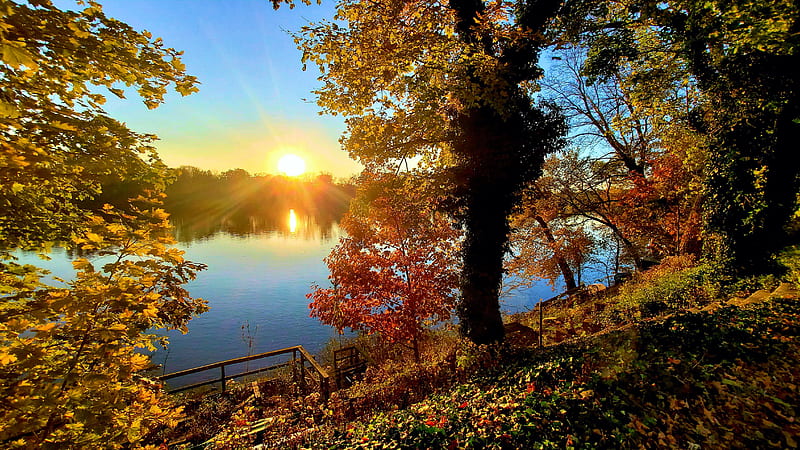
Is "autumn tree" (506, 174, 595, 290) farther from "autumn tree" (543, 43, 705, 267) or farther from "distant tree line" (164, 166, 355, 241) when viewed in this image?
"distant tree line" (164, 166, 355, 241)

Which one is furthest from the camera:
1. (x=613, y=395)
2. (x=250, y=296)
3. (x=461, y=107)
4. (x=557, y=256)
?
(x=250, y=296)

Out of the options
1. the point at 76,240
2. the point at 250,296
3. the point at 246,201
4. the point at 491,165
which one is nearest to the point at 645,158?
the point at 491,165

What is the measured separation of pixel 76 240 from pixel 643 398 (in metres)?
6.13

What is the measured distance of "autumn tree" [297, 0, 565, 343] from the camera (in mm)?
6570

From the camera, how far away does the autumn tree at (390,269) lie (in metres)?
8.98

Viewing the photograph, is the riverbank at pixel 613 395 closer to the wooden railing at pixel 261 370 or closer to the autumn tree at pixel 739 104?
the wooden railing at pixel 261 370

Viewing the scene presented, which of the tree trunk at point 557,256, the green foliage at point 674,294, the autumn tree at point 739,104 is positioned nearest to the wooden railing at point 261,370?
the green foliage at point 674,294

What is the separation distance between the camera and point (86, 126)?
3117 millimetres

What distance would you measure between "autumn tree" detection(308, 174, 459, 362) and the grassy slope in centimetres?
365

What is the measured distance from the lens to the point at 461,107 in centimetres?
716

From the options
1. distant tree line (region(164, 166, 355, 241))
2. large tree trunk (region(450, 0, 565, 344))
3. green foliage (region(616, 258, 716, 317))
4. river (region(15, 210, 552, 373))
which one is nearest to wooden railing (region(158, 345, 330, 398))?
river (region(15, 210, 552, 373))

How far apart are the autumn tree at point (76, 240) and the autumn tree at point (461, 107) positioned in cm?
432

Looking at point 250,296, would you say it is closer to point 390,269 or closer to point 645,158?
point 390,269

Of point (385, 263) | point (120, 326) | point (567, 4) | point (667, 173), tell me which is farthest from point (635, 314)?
point (120, 326)
